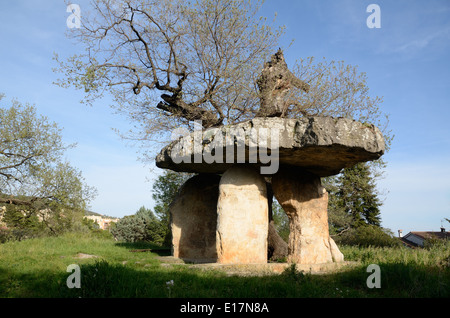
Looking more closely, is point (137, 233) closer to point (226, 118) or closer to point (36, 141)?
point (36, 141)

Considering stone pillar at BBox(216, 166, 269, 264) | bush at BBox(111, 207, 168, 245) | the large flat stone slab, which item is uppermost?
the large flat stone slab

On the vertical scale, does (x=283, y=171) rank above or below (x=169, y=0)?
below

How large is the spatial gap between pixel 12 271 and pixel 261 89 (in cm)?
965

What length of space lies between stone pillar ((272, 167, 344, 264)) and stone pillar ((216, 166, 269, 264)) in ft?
2.61

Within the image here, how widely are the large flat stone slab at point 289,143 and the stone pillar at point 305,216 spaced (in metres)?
0.63

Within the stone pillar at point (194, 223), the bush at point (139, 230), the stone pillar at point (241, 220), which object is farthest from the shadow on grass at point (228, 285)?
the bush at point (139, 230)

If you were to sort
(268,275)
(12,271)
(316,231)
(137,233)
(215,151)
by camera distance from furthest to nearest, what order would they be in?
(137,233)
(316,231)
(215,151)
(12,271)
(268,275)

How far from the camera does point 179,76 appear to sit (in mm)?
13531

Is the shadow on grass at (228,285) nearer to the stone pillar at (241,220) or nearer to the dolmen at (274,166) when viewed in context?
the stone pillar at (241,220)

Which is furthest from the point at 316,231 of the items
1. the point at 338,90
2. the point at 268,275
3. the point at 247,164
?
the point at 338,90

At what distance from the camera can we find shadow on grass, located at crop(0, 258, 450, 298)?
4.82 m

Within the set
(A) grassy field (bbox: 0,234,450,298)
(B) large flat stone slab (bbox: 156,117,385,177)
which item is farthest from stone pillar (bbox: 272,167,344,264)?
(A) grassy field (bbox: 0,234,450,298)

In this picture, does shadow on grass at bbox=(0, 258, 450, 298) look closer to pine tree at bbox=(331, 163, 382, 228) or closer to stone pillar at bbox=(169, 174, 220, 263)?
stone pillar at bbox=(169, 174, 220, 263)

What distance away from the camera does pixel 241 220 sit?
8.72m
